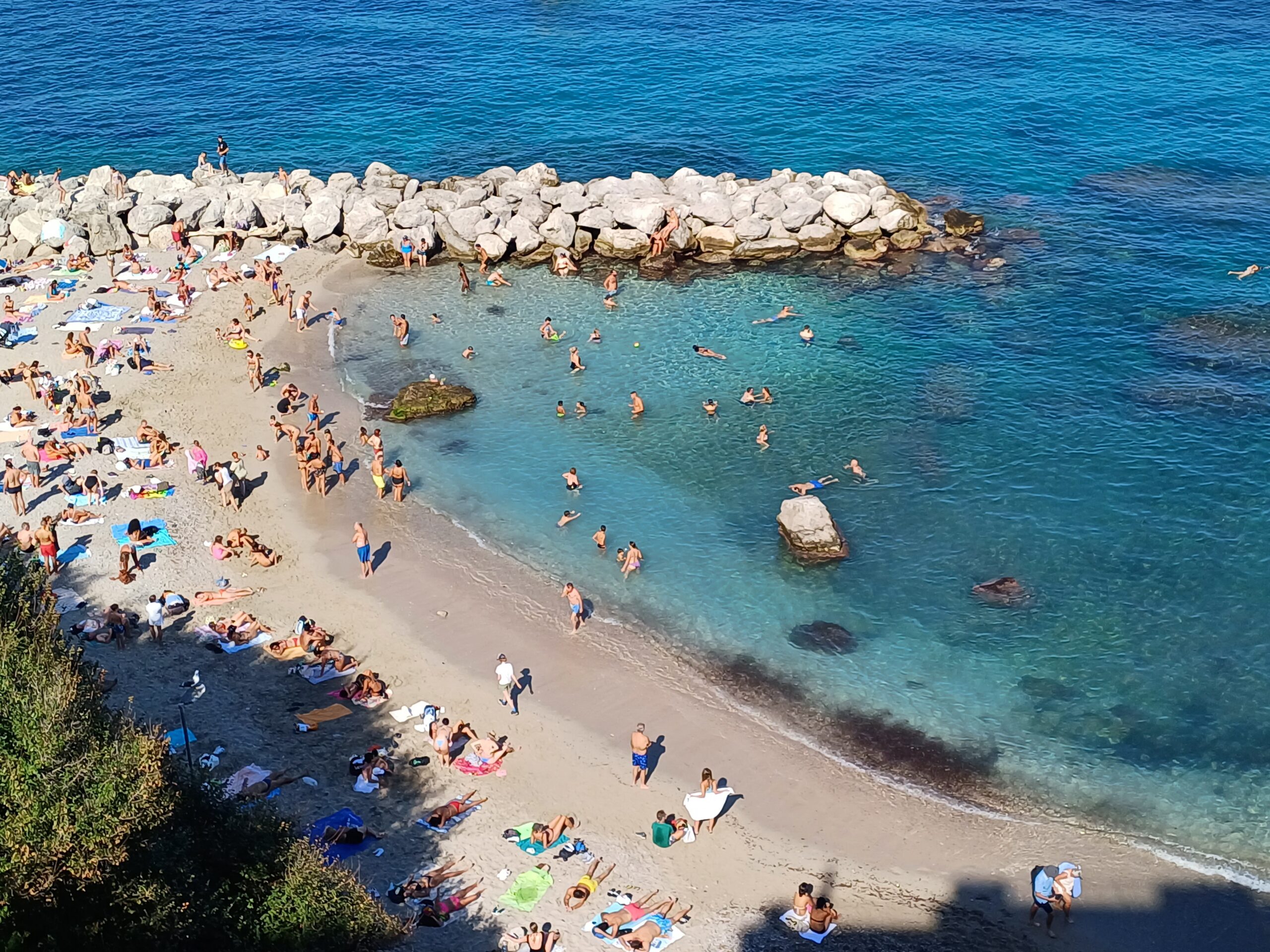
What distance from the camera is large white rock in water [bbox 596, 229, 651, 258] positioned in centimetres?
5166

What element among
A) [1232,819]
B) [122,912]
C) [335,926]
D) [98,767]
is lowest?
[1232,819]

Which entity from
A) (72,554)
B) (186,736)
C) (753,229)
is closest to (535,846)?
(186,736)

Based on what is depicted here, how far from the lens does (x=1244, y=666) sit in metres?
30.4

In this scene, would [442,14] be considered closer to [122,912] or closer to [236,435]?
[236,435]

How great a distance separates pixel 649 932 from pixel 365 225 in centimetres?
3843

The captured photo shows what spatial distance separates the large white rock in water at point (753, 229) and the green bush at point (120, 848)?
36.9m

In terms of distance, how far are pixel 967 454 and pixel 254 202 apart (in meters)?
34.6

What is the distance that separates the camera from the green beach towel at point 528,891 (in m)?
22.9

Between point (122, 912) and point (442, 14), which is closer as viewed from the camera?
point (122, 912)

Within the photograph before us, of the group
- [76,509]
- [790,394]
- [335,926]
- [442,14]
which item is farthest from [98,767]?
[442,14]

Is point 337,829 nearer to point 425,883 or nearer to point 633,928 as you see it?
point 425,883

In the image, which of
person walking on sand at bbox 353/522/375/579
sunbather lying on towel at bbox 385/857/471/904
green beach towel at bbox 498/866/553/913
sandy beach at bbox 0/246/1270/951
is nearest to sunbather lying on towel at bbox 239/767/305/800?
sandy beach at bbox 0/246/1270/951

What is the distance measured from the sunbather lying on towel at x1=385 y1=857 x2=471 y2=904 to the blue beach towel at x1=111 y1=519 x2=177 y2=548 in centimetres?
1540

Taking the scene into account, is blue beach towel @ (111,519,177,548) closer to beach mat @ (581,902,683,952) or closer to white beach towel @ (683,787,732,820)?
white beach towel @ (683,787,732,820)
